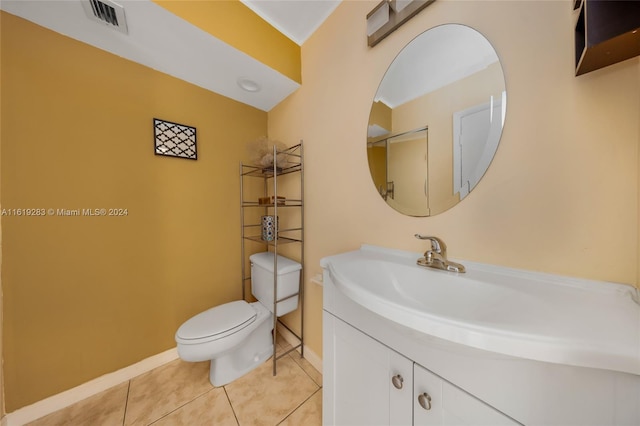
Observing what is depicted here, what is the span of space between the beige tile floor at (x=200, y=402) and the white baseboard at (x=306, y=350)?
A: 4 centimetres

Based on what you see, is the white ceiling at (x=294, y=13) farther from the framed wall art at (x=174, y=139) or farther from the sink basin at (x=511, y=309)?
the sink basin at (x=511, y=309)

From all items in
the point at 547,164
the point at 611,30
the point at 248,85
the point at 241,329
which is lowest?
the point at 241,329

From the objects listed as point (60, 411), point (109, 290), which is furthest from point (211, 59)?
point (60, 411)

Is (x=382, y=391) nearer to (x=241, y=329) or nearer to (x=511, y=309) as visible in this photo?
(x=511, y=309)

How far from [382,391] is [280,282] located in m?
0.85

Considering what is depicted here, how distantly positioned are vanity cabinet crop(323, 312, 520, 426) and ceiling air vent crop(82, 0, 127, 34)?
5.79 ft

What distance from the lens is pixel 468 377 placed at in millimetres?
479

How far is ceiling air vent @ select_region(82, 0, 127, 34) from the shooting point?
0.95 meters

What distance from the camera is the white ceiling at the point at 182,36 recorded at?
3.24ft

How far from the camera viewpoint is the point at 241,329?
123 cm

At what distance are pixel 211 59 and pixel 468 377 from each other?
190cm

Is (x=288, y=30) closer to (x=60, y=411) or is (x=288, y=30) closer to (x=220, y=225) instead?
(x=220, y=225)

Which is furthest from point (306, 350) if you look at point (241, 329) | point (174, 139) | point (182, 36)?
point (182, 36)

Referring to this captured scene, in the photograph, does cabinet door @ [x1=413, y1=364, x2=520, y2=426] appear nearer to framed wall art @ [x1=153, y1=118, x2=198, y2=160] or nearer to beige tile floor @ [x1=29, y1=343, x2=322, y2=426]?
beige tile floor @ [x1=29, y1=343, x2=322, y2=426]
